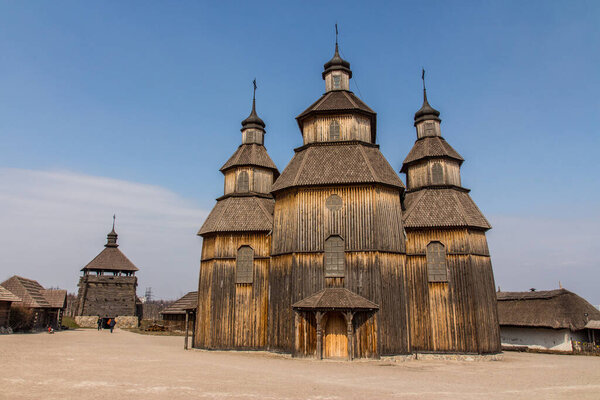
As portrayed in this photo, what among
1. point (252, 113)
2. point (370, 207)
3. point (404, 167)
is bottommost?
point (370, 207)

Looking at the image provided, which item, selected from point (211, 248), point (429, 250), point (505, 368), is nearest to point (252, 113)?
point (211, 248)

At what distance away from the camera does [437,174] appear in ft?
85.1

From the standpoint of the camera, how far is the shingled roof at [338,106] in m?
24.5

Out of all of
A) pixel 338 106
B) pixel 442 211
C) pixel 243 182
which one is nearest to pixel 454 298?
pixel 442 211

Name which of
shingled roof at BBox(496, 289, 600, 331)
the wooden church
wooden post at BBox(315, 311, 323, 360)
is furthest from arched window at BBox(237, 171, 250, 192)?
shingled roof at BBox(496, 289, 600, 331)

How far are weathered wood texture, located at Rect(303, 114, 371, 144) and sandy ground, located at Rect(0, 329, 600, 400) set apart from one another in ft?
40.7

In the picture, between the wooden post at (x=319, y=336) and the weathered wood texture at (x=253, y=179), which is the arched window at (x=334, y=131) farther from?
the wooden post at (x=319, y=336)

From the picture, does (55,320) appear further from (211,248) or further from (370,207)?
(370,207)

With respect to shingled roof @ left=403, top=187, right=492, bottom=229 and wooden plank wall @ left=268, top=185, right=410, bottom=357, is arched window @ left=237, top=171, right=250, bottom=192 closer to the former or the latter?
wooden plank wall @ left=268, top=185, right=410, bottom=357

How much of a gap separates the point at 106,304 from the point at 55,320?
24.9 ft

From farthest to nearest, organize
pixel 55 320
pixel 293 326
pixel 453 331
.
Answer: pixel 55 320 → pixel 453 331 → pixel 293 326

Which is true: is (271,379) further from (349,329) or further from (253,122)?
(253,122)

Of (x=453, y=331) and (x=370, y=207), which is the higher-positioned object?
(x=370, y=207)

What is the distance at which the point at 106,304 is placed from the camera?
49781 millimetres
